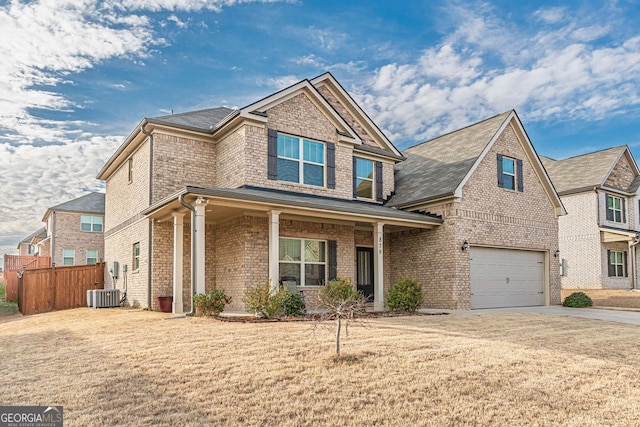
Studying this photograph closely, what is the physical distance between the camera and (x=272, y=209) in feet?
42.8

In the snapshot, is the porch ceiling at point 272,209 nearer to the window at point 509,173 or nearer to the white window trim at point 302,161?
the white window trim at point 302,161

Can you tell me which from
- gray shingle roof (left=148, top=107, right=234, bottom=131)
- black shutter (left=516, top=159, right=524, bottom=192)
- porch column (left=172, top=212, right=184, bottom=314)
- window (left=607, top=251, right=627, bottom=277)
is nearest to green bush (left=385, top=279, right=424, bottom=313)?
porch column (left=172, top=212, right=184, bottom=314)

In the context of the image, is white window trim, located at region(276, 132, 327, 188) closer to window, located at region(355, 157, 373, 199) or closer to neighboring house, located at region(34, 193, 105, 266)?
window, located at region(355, 157, 373, 199)

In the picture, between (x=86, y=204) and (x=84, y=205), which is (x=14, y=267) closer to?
(x=84, y=205)

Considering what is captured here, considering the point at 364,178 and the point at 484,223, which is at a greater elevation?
the point at 364,178

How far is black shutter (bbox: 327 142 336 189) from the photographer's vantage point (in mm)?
16641

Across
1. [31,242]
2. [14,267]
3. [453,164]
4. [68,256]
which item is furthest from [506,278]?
[31,242]

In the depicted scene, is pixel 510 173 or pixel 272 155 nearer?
pixel 272 155

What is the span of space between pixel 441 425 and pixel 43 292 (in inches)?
684

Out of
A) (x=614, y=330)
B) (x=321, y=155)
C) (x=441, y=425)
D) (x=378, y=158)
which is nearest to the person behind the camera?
(x=441, y=425)

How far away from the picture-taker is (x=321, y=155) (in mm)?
16609

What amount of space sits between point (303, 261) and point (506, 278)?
7588 mm

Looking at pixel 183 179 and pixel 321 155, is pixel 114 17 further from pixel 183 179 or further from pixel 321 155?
pixel 321 155

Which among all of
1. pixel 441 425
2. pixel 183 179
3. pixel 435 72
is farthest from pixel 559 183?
pixel 441 425
